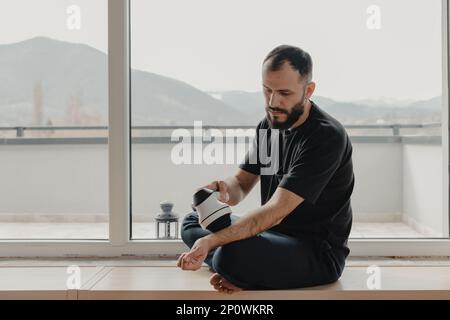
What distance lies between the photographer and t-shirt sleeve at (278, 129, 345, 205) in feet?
4.99

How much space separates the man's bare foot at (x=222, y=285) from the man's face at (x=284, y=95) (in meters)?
0.47

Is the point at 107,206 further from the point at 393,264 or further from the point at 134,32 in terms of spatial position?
the point at 393,264

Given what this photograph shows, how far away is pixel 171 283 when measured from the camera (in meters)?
1.64

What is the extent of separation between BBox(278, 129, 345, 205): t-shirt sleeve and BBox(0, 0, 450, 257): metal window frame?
0.60 meters

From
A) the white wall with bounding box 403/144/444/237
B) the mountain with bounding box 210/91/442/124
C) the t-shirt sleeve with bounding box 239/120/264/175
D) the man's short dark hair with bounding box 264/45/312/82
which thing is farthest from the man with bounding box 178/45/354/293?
the white wall with bounding box 403/144/444/237

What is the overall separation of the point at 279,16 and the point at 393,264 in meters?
0.96

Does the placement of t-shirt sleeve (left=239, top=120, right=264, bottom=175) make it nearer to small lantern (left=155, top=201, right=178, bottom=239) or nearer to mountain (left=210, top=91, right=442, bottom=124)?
mountain (left=210, top=91, right=442, bottom=124)

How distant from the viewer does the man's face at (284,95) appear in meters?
1.59

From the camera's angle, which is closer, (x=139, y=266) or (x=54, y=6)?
(x=139, y=266)

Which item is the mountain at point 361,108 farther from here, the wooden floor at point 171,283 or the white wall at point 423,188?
the wooden floor at point 171,283

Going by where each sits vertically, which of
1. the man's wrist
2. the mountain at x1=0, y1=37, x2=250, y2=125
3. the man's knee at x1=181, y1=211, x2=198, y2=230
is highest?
the mountain at x1=0, y1=37, x2=250, y2=125
